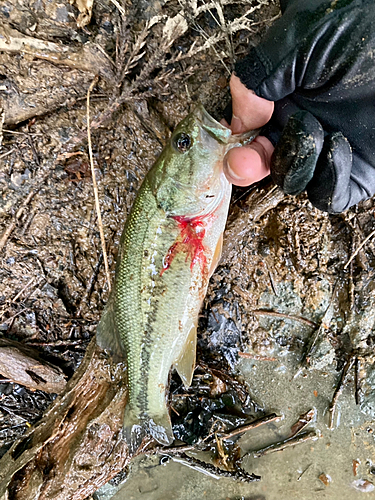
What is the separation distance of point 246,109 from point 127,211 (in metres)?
1.35

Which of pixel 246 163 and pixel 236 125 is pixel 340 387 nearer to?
pixel 246 163

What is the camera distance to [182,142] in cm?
222

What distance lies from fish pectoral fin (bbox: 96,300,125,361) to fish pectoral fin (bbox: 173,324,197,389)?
46 cm

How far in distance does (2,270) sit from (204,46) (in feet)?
8.43

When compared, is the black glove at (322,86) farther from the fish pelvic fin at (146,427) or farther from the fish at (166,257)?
the fish pelvic fin at (146,427)

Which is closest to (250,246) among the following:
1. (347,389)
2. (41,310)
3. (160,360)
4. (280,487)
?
(160,360)

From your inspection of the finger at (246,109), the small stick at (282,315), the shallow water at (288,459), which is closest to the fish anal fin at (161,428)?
the shallow water at (288,459)

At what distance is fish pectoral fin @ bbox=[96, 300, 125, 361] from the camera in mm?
2541

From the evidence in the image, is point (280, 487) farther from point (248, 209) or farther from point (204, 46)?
point (204, 46)

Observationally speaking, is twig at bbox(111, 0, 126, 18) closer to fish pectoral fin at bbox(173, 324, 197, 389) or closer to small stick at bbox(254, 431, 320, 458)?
fish pectoral fin at bbox(173, 324, 197, 389)

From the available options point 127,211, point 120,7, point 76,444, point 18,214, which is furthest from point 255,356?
point 120,7

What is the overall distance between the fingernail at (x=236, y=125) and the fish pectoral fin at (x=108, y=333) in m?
1.57

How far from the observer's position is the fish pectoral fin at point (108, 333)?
8.34 feet

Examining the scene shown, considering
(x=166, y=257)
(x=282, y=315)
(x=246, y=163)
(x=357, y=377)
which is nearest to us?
(x=246, y=163)
